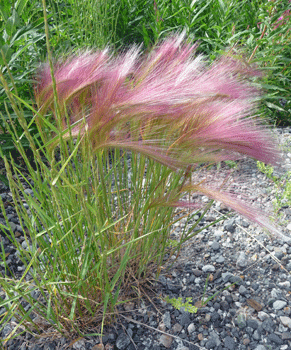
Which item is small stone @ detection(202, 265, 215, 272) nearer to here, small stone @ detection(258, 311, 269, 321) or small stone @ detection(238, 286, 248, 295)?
small stone @ detection(238, 286, 248, 295)

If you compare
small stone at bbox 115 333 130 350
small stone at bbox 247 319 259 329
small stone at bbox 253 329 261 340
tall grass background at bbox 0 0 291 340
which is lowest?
small stone at bbox 253 329 261 340

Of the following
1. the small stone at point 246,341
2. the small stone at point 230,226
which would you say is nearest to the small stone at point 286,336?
the small stone at point 246,341

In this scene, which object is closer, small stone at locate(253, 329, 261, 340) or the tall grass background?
the tall grass background

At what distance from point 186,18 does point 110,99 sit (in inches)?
76.9

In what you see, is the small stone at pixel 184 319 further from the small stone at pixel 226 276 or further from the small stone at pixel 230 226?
the small stone at pixel 230 226

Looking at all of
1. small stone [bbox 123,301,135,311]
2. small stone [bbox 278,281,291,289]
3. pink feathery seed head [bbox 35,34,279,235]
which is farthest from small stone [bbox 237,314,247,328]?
pink feathery seed head [bbox 35,34,279,235]

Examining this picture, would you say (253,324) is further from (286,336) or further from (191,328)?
(191,328)

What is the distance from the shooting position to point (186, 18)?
237 cm

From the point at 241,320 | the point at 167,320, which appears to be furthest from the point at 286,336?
the point at 167,320

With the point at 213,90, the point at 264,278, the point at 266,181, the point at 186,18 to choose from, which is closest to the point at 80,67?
the point at 213,90

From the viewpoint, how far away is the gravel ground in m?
1.00

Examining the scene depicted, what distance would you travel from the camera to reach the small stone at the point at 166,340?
988 mm

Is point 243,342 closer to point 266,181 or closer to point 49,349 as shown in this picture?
point 49,349

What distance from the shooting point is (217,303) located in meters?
1.12
